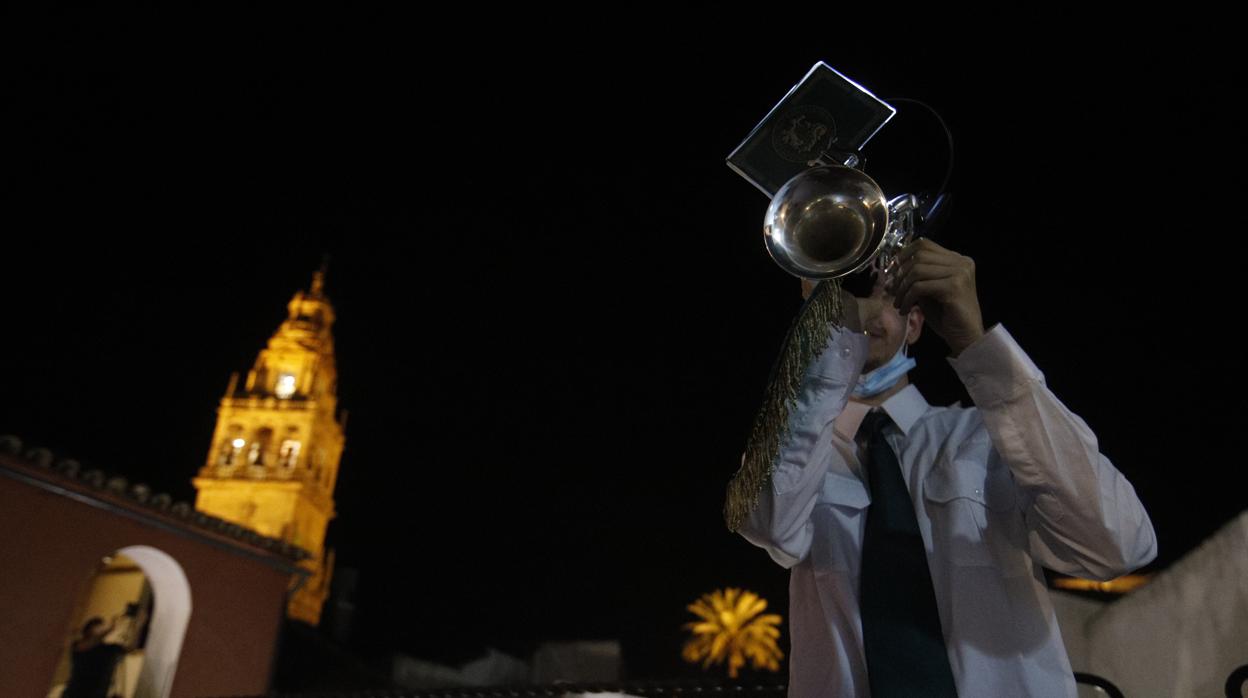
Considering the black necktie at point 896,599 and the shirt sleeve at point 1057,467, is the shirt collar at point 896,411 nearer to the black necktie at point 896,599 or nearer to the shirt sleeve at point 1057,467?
the black necktie at point 896,599

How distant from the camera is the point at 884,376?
238 centimetres

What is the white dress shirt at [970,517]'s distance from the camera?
71.4 inches

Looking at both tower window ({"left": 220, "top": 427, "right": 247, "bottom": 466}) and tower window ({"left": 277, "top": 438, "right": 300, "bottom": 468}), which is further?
tower window ({"left": 277, "top": 438, "right": 300, "bottom": 468})

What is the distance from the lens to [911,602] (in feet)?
6.59

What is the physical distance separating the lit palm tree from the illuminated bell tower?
68.4 feet

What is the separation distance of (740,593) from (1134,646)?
35648 millimetres

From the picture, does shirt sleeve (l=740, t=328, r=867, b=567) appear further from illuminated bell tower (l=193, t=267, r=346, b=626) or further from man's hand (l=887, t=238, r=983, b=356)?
illuminated bell tower (l=193, t=267, r=346, b=626)

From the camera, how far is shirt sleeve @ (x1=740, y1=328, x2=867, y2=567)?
2090 mm

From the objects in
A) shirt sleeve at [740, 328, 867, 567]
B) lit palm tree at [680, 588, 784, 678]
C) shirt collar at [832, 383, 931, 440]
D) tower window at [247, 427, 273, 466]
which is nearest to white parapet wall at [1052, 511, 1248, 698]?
shirt collar at [832, 383, 931, 440]

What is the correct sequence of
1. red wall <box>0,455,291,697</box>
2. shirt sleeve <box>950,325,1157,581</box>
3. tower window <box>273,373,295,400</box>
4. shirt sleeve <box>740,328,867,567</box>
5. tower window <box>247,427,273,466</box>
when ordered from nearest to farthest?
shirt sleeve <box>950,325,1157,581</box> < shirt sleeve <box>740,328,867,567</box> < red wall <box>0,455,291,697</box> < tower window <box>247,427,273,466</box> < tower window <box>273,373,295,400</box>

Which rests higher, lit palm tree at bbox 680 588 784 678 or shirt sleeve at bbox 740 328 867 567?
lit palm tree at bbox 680 588 784 678

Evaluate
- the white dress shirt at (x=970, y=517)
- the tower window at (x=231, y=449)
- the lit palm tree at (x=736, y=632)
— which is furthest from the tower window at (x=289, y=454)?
the white dress shirt at (x=970, y=517)

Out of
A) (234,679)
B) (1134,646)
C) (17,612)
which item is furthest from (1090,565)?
(234,679)

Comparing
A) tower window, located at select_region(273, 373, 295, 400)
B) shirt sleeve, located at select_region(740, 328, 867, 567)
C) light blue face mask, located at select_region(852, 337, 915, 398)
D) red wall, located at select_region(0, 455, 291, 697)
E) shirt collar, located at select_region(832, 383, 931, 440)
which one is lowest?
shirt sleeve, located at select_region(740, 328, 867, 567)
